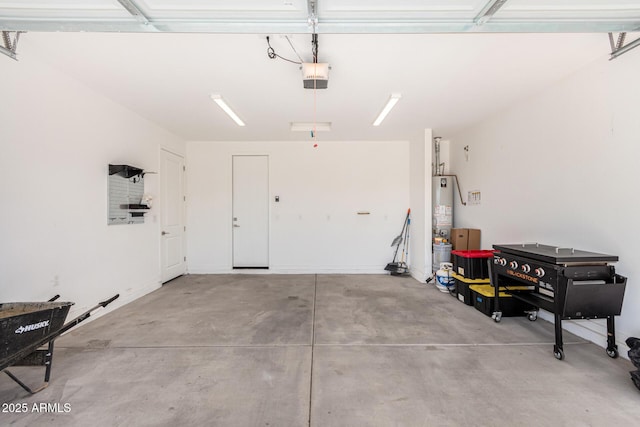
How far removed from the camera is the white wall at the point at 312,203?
596 cm

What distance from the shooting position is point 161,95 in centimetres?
358

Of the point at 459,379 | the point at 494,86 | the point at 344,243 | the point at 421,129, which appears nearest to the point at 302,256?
the point at 344,243

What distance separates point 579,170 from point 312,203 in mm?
4287

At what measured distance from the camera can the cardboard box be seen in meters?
4.73

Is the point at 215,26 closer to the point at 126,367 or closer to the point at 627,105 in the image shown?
the point at 126,367

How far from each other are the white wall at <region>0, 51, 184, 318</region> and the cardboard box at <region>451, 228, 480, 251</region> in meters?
5.48

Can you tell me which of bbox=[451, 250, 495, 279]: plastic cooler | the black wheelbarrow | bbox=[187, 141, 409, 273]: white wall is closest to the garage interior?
the black wheelbarrow

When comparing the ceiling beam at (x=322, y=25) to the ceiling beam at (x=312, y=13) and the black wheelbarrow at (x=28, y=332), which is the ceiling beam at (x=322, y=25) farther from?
the black wheelbarrow at (x=28, y=332)

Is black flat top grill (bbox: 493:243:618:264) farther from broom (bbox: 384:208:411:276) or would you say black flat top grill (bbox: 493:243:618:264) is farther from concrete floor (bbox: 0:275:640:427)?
broom (bbox: 384:208:411:276)

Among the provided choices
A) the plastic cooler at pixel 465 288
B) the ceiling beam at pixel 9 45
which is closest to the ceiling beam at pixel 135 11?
the ceiling beam at pixel 9 45

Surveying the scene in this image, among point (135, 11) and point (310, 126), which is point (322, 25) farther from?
point (310, 126)

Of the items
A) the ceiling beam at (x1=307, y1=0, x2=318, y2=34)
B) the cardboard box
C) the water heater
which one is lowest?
the cardboard box

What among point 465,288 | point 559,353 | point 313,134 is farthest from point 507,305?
point 313,134

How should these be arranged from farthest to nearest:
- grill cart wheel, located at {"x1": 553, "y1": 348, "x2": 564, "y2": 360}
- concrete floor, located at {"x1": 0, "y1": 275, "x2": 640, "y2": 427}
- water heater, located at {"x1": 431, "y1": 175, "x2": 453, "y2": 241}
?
1. water heater, located at {"x1": 431, "y1": 175, "x2": 453, "y2": 241}
2. grill cart wheel, located at {"x1": 553, "y1": 348, "x2": 564, "y2": 360}
3. concrete floor, located at {"x1": 0, "y1": 275, "x2": 640, "y2": 427}
